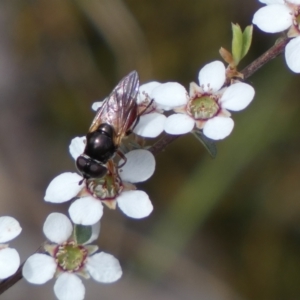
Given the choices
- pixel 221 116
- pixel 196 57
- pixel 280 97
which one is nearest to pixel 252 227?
pixel 280 97

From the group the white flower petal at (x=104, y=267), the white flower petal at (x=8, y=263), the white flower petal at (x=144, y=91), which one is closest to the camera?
the white flower petal at (x=8, y=263)

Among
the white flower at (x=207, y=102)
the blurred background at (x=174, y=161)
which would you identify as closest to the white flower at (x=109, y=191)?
the white flower at (x=207, y=102)

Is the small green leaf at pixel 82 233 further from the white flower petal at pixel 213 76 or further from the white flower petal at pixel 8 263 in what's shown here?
the white flower petal at pixel 213 76

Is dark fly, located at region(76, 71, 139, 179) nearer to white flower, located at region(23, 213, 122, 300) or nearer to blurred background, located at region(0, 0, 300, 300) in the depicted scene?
white flower, located at region(23, 213, 122, 300)

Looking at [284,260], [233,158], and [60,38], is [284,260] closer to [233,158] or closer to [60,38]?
[233,158]

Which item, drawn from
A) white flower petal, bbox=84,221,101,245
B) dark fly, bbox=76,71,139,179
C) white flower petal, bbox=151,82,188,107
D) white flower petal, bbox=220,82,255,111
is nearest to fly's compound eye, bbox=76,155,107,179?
dark fly, bbox=76,71,139,179

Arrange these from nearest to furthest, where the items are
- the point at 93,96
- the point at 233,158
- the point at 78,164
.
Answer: the point at 78,164
the point at 233,158
the point at 93,96
